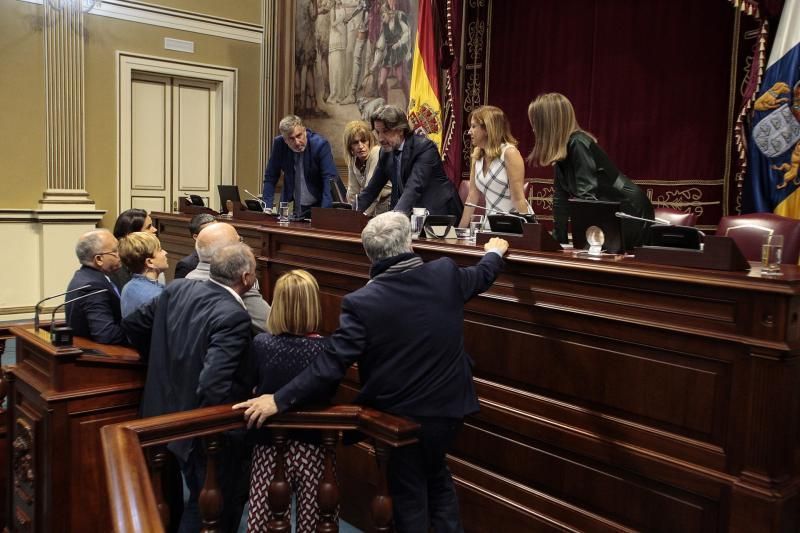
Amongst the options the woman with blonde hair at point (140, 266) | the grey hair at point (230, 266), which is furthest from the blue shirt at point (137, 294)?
the grey hair at point (230, 266)

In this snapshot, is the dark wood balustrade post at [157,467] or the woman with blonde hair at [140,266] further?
the woman with blonde hair at [140,266]

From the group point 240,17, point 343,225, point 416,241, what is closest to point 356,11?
point 240,17

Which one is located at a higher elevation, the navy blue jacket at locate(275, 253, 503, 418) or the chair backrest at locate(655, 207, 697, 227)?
the chair backrest at locate(655, 207, 697, 227)

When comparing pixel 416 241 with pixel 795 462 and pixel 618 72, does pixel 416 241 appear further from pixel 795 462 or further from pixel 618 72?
pixel 618 72

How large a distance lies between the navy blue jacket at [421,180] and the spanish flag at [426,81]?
9.84ft

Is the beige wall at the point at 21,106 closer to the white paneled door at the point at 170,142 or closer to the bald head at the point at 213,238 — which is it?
the white paneled door at the point at 170,142

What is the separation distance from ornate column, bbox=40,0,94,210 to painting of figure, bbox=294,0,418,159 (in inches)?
107

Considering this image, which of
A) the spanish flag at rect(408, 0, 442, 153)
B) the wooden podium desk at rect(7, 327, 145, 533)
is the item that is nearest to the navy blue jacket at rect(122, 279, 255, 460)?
the wooden podium desk at rect(7, 327, 145, 533)

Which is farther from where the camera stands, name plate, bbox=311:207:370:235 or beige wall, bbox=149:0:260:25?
beige wall, bbox=149:0:260:25

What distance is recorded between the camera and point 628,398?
2.62 metres

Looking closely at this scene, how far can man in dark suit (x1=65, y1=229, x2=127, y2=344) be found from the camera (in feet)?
10.7

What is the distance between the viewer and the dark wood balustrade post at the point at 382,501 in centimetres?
215

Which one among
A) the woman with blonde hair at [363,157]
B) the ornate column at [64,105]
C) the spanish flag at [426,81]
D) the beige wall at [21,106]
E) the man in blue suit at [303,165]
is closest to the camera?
the woman with blonde hair at [363,157]

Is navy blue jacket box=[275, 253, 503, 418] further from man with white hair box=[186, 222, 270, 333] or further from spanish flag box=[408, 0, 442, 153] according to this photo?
spanish flag box=[408, 0, 442, 153]
